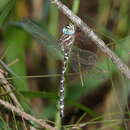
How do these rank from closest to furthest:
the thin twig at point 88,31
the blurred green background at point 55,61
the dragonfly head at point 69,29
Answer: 1. the thin twig at point 88,31
2. the dragonfly head at point 69,29
3. the blurred green background at point 55,61

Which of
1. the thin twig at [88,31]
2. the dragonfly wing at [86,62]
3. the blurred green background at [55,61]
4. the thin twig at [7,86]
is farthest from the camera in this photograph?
the blurred green background at [55,61]

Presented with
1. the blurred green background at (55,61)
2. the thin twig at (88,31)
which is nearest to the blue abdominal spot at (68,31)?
the thin twig at (88,31)

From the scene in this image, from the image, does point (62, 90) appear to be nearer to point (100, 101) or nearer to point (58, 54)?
point (58, 54)

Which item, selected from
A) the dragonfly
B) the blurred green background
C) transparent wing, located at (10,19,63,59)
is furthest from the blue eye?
the blurred green background

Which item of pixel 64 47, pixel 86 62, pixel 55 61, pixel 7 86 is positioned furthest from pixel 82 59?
pixel 55 61

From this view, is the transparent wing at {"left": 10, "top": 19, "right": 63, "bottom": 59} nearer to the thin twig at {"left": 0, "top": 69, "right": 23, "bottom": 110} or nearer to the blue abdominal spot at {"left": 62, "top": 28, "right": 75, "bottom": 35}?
the blue abdominal spot at {"left": 62, "top": 28, "right": 75, "bottom": 35}

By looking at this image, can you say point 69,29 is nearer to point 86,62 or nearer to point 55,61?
point 86,62

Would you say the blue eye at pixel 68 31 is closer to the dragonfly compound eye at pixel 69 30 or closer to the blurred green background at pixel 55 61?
the dragonfly compound eye at pixel 69 30
